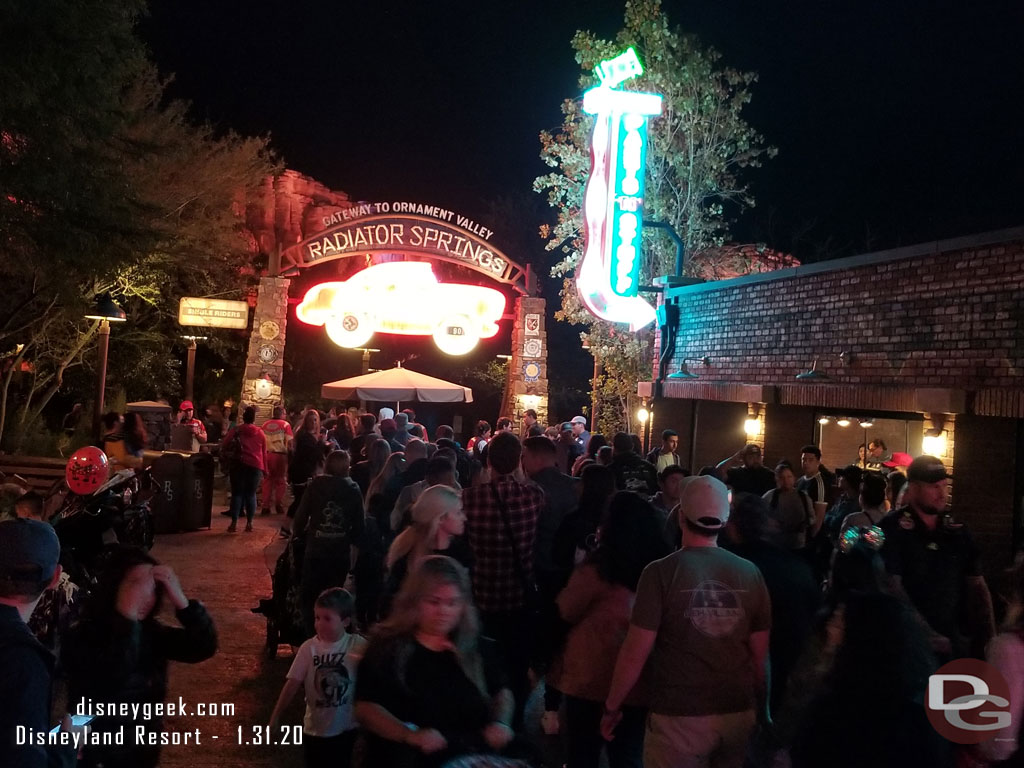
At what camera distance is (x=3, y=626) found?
2695mm

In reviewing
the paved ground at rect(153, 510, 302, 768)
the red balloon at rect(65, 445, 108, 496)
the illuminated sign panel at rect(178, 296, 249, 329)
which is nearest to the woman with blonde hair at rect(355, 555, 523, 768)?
the paved ground at rect(153, 510, 302, 768)

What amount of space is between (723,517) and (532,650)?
2.18 m

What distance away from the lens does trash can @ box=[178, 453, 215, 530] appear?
1330 cm

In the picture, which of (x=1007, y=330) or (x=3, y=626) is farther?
(x=1007, y=330)

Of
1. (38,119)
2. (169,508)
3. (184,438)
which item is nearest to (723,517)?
(38,119)

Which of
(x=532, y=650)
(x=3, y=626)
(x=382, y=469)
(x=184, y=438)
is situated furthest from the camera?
(x=184, y=438)

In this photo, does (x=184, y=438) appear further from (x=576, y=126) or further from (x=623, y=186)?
(x=576, y=126)

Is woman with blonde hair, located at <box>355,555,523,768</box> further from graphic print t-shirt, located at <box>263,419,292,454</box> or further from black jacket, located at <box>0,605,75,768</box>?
graphic print t-shirt, located at <box>263,419,292,454</box>

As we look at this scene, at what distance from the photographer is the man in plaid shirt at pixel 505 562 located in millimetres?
5387

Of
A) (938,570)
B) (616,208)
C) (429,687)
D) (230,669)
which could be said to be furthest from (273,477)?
(429,687)

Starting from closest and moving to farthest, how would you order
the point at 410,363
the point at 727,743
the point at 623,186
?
the point at 727,743 → the point at 623,186 → the point at 410,363

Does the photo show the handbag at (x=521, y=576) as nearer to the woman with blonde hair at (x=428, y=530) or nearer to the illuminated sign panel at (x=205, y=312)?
the woman with blonde hair at (x=428, y=530)

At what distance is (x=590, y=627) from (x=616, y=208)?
12.3 meters

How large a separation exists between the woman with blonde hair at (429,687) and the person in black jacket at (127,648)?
902 mm
